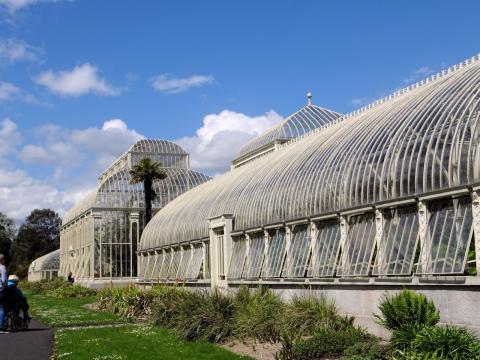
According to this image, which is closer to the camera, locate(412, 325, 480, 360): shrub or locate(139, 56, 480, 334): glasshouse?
locate(412, 325, 480, 360): shrub

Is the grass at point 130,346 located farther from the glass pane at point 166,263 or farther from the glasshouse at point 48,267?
the glasshouse at point 48,267

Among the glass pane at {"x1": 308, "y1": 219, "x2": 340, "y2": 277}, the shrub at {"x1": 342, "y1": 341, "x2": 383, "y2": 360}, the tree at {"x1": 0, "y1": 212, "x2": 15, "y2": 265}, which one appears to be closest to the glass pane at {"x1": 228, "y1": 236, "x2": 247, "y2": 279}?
the glass pane at {"x1": 308, "y1": 219, "x2": 340, "y2": 277}

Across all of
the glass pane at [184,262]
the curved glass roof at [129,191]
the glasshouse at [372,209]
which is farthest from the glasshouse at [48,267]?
the glasshouse at [372,209]

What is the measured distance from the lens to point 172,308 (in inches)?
842

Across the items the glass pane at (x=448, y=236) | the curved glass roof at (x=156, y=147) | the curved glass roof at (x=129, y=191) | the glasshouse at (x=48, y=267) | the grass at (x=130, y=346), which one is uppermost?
the curved glass roof at (x=156, y=147)

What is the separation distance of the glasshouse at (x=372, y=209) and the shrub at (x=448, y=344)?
317 centimetres

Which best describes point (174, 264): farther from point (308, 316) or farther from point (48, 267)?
point (48, 267)

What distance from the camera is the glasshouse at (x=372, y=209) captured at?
15664 mm

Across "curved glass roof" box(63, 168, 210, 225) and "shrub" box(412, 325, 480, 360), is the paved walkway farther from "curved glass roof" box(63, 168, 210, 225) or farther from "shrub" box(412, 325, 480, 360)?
"curved glass roof" box(63, 168, 210, 225)

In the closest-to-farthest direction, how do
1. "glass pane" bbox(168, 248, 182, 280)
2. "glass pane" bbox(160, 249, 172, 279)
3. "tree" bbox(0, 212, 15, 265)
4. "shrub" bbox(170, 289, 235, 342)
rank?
"shrub" bbox(170, 289, 235, 342) → "glass pane" bbox(168, 248, 182, 280) → "glass pane" bbox(160, 249, 172, 279) → "tree" bbox(0, 212, 15, 265)

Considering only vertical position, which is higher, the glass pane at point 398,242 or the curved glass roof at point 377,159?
the curved glass roof at point 377,159

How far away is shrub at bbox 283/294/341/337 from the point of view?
16.7 metres

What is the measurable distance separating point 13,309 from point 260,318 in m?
8.71

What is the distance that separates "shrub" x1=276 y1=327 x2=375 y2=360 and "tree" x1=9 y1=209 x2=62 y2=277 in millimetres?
109726
